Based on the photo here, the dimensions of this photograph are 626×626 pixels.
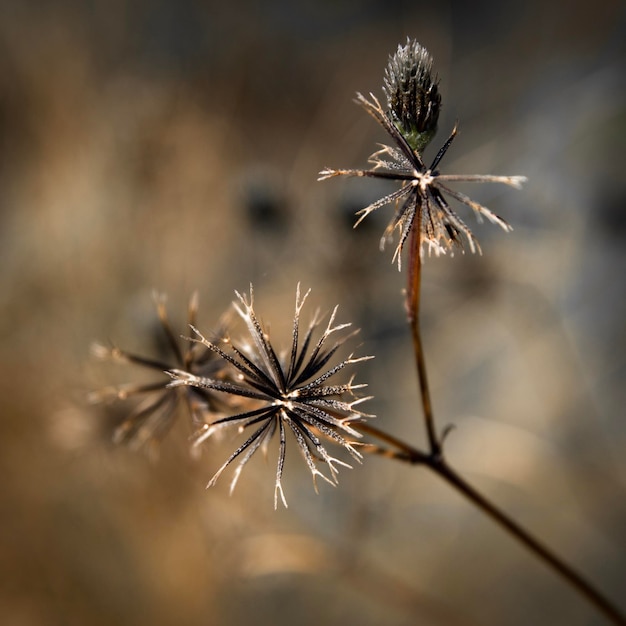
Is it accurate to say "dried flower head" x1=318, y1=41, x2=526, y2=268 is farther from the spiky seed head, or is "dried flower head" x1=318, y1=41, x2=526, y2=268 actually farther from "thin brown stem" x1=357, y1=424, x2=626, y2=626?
"thin brown stem" x1=357, y1=424, x2=626, y2=626

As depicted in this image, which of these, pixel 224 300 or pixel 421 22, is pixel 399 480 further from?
pixel 421 22

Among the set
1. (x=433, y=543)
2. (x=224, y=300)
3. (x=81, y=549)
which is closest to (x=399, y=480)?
(x=433, y=543)

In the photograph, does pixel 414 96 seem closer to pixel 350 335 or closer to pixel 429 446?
pixel 350 335

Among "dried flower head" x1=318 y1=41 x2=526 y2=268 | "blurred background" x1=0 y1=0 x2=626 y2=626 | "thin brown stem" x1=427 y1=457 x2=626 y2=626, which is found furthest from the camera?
"blurred background" x1=0 y1=0 x2=626 y2=626

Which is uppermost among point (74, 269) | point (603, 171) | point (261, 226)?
point (603, 171)

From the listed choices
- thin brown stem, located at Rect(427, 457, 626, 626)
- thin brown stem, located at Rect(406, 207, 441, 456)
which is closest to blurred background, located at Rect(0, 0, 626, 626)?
thin brown stem, located at Rect(427, 457, 626, 626)

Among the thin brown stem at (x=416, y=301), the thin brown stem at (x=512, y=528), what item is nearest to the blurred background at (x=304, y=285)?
the thin brown stem at (x=512, y=528)

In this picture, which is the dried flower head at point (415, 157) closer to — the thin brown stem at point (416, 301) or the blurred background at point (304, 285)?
the thin brown stem at point (416, 301)
